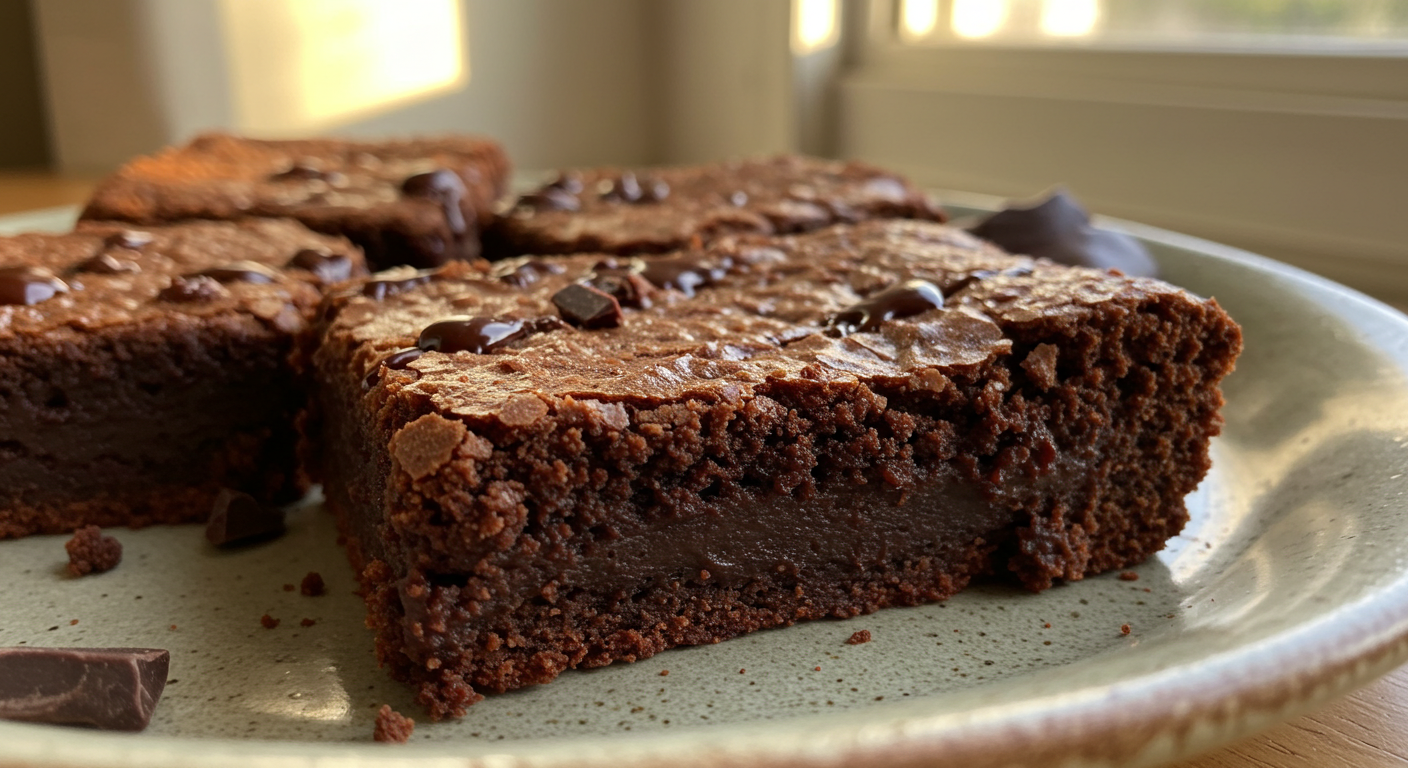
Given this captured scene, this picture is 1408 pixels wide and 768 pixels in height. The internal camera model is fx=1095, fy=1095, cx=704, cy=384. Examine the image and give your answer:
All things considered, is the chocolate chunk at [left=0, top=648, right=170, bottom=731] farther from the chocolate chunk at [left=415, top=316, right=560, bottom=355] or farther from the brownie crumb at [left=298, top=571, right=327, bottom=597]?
the chocolate chunk at [left=415, top=316, right=560, bottom=355]

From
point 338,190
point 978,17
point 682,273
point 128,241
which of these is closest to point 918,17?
point 978,17

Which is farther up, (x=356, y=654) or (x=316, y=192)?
(x=316, y=192)

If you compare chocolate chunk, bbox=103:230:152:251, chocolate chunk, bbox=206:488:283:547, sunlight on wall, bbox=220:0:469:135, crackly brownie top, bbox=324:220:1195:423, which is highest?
sunlight on wall, bbox=220:0:469:135

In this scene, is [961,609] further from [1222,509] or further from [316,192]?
[316,192]

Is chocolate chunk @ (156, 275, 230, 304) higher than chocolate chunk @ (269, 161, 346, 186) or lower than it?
lower

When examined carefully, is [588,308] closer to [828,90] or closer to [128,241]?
[128,241]

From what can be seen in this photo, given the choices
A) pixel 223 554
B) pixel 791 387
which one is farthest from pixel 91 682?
pixel 791 387

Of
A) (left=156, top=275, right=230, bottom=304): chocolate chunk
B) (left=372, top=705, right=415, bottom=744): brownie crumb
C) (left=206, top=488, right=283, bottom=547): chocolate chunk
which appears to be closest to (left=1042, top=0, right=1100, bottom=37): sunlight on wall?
(left=156, top=275, right=230, bottom=304): chocolate chunk

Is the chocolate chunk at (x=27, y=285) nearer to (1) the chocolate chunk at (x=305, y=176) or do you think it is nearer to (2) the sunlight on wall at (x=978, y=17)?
(1) the chocolate chunk at (x=305, y=176)
